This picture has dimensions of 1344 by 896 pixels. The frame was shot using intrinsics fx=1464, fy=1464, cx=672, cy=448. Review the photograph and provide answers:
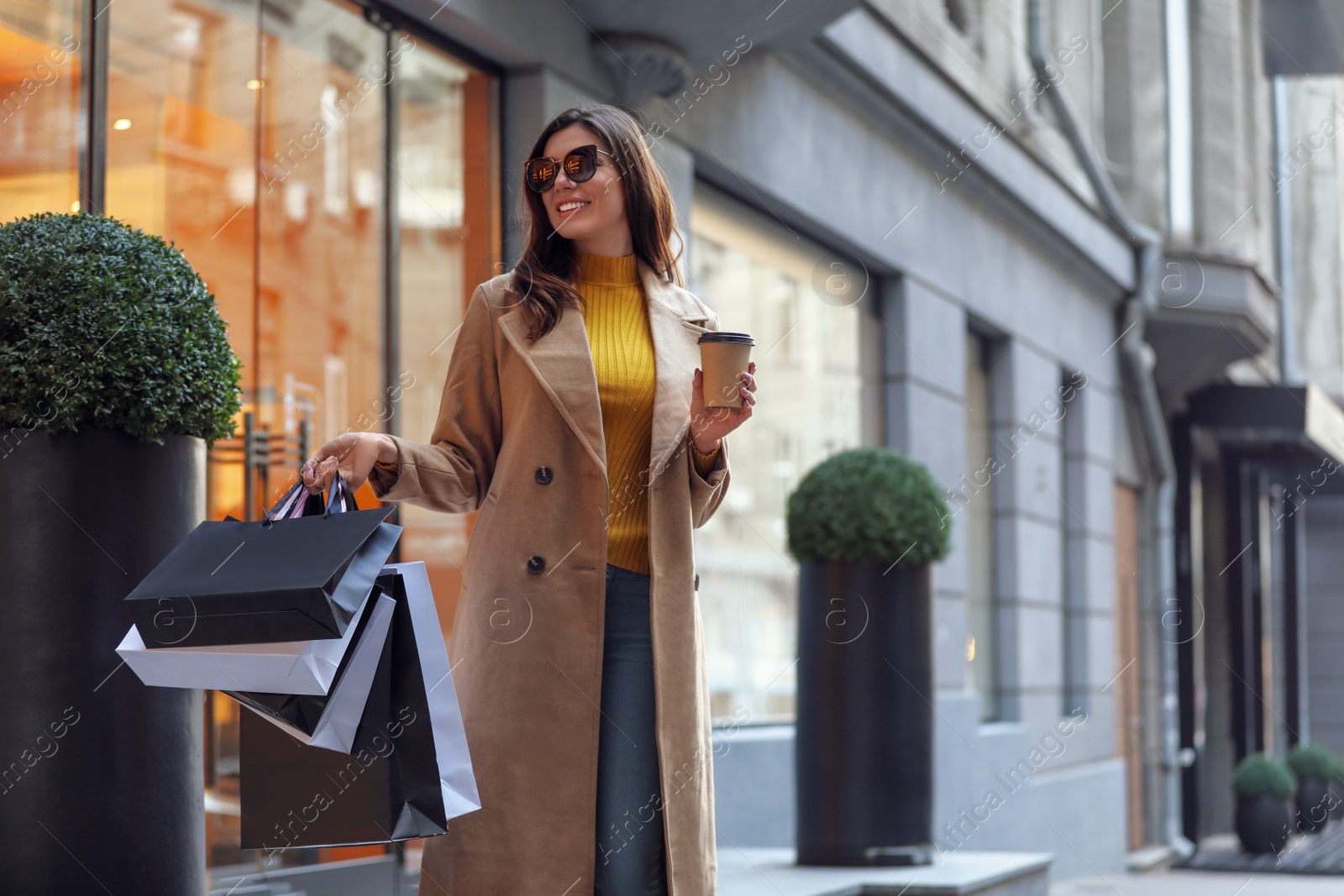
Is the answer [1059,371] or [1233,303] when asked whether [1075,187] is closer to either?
[1059,371]

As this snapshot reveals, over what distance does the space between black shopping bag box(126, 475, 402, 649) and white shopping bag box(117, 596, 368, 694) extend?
16mm

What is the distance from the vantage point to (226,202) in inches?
233

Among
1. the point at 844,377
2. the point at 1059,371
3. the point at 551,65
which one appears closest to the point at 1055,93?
the point at 1059,371

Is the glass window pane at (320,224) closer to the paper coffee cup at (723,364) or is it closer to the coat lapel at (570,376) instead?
the coat lapel at (570,376)

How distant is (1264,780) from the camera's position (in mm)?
14898

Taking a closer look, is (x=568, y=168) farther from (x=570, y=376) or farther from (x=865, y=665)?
(x=865, y=665)

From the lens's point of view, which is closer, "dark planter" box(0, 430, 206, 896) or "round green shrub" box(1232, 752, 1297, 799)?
"dark planter" box(0, 430, 206, 896)

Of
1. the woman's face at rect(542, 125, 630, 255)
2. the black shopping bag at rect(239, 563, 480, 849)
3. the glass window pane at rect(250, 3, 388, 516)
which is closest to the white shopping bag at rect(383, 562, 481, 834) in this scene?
the black shopping bag at rect(239, 563, 480, 849)

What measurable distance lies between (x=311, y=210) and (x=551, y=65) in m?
1.33

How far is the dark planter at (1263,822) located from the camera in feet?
48.5

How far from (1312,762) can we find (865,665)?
12.4m

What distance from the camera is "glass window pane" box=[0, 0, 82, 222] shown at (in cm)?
484

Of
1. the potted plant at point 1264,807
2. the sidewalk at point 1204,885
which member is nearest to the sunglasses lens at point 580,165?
the sidewalk at point 1204,885

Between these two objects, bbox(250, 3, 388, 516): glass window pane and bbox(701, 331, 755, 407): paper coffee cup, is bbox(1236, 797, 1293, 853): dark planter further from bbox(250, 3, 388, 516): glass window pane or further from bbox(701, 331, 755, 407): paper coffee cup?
bbox(701, 331, 755, 407): paper coffee cup
